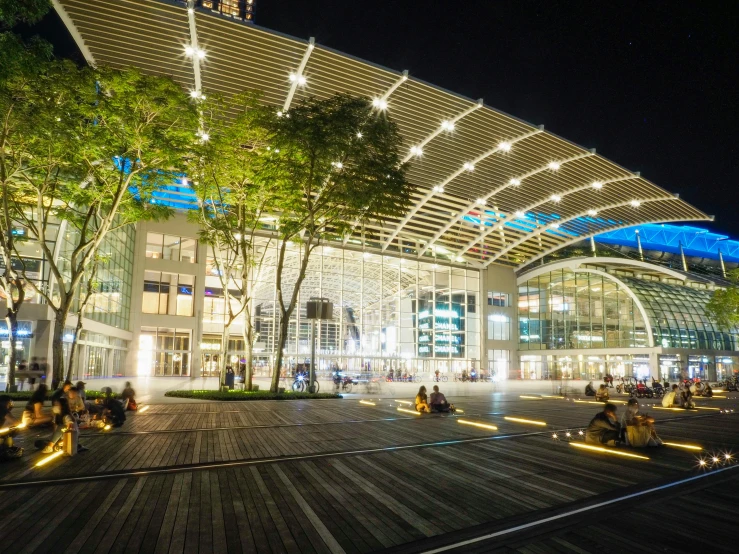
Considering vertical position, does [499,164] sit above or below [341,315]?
above

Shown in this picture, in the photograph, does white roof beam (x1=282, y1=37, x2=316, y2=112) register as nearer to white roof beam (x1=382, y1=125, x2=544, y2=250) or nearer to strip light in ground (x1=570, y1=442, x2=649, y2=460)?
Result: white roof beam (x1=382, y1=125, x2=544, y2=250)

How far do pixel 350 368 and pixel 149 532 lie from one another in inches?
1653

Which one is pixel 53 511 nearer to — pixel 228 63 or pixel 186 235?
pixel 228 63

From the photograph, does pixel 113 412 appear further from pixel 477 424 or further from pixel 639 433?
pixel 639 433

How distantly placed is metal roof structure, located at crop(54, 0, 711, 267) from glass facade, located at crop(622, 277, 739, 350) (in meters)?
9.25

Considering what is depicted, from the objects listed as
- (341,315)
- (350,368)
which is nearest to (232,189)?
(341,315)

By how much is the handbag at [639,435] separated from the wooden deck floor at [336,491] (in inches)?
14.6

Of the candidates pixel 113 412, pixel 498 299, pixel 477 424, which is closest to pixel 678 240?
pixel 498 299

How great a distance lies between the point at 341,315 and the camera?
45750mm

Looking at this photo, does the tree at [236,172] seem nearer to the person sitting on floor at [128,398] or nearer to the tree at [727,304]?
the person sitting on floor at [128,398]

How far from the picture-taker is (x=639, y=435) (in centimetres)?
1027

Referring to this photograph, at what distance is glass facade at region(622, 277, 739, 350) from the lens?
47.5 m

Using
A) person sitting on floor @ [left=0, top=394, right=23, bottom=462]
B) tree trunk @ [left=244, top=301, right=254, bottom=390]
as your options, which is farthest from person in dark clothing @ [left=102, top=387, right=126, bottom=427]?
tree trunk @ [left=244, top=301, right=254, bottom=390]

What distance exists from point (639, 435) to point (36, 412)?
1349 centimetres
